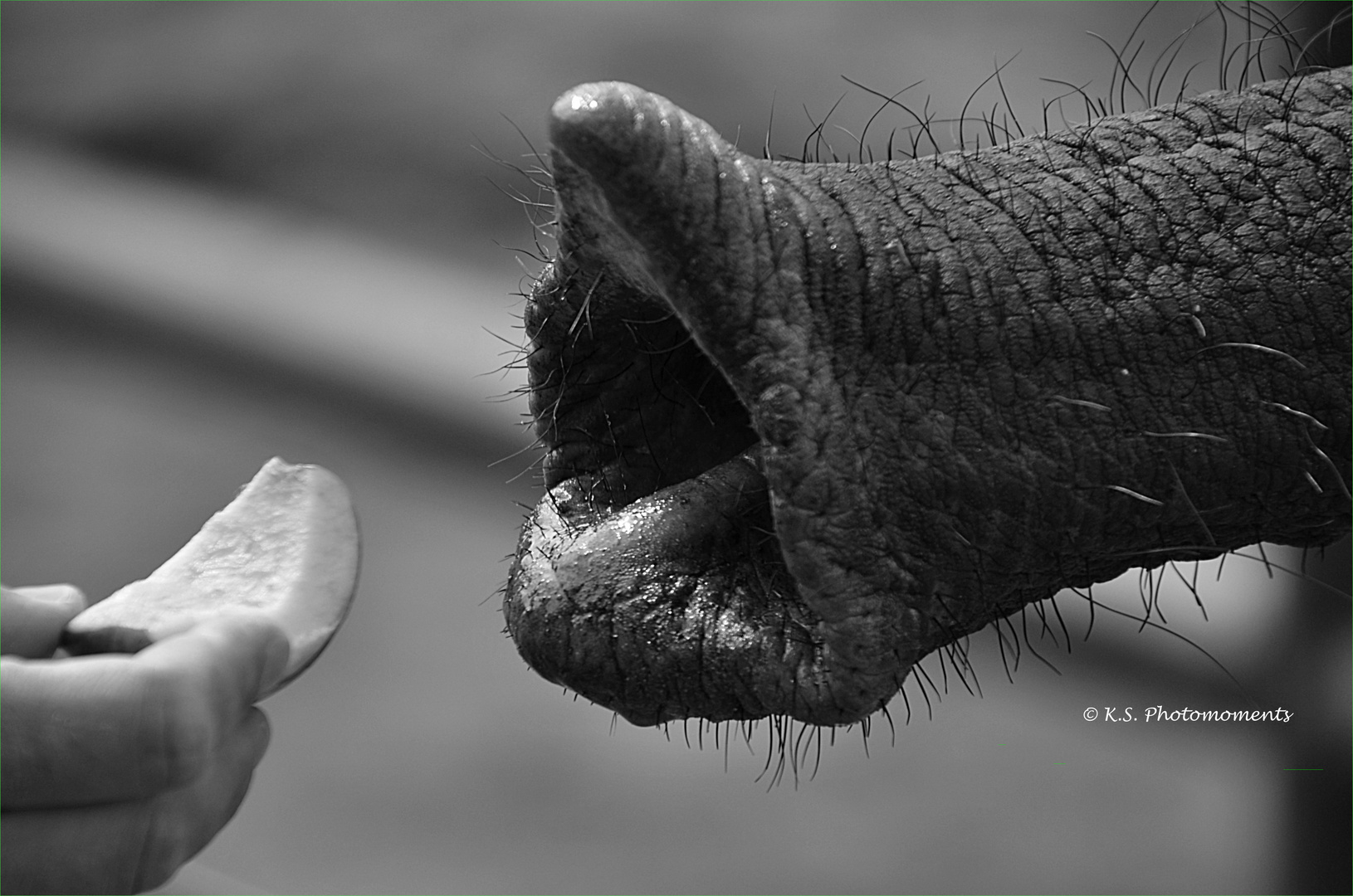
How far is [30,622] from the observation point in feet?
2.20

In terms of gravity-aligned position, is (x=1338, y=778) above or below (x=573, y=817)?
above

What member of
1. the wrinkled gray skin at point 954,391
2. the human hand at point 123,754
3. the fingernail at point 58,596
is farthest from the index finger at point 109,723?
the wrinkled gray skin at point 954,391

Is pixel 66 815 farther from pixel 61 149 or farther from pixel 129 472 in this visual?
pixel 61 149

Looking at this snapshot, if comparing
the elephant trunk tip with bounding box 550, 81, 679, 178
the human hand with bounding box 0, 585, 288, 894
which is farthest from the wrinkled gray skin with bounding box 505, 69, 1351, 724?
the human hand with bounding box 0, 585, 288, 894

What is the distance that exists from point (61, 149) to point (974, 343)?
256cm

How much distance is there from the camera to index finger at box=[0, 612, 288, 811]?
58 cm

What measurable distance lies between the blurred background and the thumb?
0.70 metres

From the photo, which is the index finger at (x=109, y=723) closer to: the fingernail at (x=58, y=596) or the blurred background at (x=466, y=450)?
the fingernail at (x=58, y=596)

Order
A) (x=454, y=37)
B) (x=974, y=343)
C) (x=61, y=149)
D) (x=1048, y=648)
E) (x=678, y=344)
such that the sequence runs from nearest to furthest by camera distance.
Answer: (x=974, y=343) → (x=678, y=344) → (x=1048, y=648) → (x=454, y=37) → (x=61, y=149)

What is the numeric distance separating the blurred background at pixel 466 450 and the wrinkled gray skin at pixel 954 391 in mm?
605

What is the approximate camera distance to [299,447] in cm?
240

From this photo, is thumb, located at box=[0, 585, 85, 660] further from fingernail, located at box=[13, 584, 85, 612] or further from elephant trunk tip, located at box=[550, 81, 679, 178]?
elephant trunk tip, located at box=[550, 81, 679, 178]

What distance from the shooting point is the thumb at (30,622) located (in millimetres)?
666

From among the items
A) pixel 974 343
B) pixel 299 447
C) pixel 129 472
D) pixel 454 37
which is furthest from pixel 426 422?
pixel 974 343
